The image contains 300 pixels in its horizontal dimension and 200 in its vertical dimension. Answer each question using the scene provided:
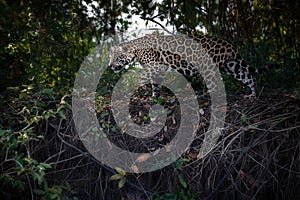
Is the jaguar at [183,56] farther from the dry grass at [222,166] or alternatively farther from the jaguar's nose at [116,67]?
the dry grass at [222,166]

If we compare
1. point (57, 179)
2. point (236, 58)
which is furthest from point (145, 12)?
point (57, 179)

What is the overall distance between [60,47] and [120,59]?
118 cm

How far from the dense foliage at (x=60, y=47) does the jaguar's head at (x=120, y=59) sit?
275 millimetres

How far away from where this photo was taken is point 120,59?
5633 mm

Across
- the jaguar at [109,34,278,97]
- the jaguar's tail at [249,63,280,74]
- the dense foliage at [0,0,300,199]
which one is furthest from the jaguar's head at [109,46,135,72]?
the jaguar's tail at [249,63,280,74]

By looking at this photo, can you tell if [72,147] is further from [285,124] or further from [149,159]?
[285,124]

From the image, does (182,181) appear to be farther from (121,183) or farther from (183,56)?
(183,56)

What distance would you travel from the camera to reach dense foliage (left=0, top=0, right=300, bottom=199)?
3.55m

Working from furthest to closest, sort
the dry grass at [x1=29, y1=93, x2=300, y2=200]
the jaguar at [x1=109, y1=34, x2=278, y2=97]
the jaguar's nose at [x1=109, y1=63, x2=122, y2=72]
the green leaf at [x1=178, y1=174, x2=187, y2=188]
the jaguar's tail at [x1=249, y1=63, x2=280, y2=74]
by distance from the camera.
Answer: the jaguar's nose at [x1=109, y1=63, x2=122, y2=72]
the jaguar at [x1=109, y1=34, x2=278, y2=97]
the jaguar's tail at [x1=249, y1=63, x2=280, y2=74]
the dry grass at [x1=29, y1=93, x2=300, y2=200]
the green leaf at [x1=178, y1=174, x2=187, y2=188]

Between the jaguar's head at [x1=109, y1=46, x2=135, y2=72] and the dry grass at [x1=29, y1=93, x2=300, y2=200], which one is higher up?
the jaguar's head at [x1=109, y1=46, x2=135, y2=72]

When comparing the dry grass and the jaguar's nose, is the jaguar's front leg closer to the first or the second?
the jaguar's nose

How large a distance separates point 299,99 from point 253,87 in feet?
3.42

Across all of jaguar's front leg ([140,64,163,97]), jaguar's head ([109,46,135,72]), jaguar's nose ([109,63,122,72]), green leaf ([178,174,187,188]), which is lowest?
green leaf ([178,174,187,188])

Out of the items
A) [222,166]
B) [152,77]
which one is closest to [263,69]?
[152,77]
